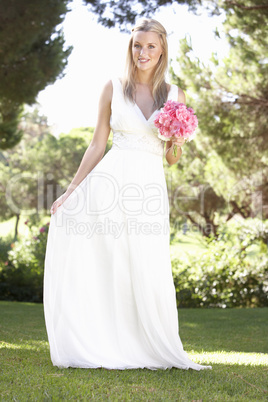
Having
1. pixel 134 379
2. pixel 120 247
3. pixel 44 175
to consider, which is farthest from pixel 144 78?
pixel 44 175

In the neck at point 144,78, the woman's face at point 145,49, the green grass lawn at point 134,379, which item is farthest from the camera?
the neck at point 144,78

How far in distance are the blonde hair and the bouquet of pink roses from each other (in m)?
0.23

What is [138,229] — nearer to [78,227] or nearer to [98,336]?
[78,227]

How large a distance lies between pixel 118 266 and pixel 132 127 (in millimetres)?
935

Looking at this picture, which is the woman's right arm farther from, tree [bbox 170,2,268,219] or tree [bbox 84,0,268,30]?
tree [bbox 170,2,268,219]

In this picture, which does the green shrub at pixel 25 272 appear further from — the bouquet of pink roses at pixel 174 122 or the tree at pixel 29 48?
the bouquet of pink roses at pixel 174 122

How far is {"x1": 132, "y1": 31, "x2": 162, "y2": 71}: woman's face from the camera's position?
323 centimetres

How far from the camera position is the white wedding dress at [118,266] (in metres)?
2.84

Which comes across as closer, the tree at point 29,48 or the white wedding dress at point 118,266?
the white wedding dress at point 118,266

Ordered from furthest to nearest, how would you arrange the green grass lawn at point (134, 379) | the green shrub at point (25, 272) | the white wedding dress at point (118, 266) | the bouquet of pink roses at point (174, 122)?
the green shrub at point (25, 272)
the bouquet of pink roses at point (174, 122)
the white wedding dress at point (118, 266)
the green grass lawn at point (134, 379)

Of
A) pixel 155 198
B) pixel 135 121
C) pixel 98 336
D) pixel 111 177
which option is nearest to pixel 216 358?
pixel 98 336

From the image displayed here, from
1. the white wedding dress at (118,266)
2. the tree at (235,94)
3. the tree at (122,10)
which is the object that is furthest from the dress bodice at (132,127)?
the tree at (235,94)

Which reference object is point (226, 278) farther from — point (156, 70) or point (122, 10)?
point (156, 70)

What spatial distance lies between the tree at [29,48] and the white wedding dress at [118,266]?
5.03 m
